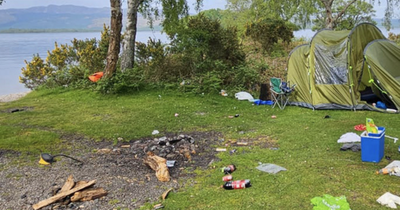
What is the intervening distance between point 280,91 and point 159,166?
475 cm

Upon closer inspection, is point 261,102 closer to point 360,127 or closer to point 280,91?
point 280,91

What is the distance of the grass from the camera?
376 cm

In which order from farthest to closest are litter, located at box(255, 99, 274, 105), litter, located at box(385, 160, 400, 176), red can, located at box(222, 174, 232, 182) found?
litter, located at box(255, 99, 274, 105) < red can, located at box(222, 174, 232, 182) < litter, located at box(385, 160, 400, 176)

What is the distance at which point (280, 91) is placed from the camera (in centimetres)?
838

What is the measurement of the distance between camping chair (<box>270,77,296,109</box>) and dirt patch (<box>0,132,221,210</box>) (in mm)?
2979

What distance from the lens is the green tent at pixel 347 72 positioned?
771 cm

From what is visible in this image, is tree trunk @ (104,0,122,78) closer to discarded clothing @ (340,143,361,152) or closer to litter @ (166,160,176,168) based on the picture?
litter @ (166,160,176,168)

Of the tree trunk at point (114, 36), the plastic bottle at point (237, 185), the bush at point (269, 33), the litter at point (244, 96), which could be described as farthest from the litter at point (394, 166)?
the bush at point (269, 33)

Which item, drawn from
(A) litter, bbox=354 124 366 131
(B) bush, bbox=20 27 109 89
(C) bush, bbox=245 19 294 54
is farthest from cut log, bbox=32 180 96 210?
(C) bush, bbox=245 19 294 54

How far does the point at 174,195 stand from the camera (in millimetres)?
3871

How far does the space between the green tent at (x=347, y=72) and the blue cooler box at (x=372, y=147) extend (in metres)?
3.45

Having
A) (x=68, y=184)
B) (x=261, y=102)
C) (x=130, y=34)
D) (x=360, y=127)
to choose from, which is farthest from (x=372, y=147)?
(x=130, y=34)

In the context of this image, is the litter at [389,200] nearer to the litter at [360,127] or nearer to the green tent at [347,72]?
the litter at [360,127]

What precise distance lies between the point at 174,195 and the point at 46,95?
830cm
